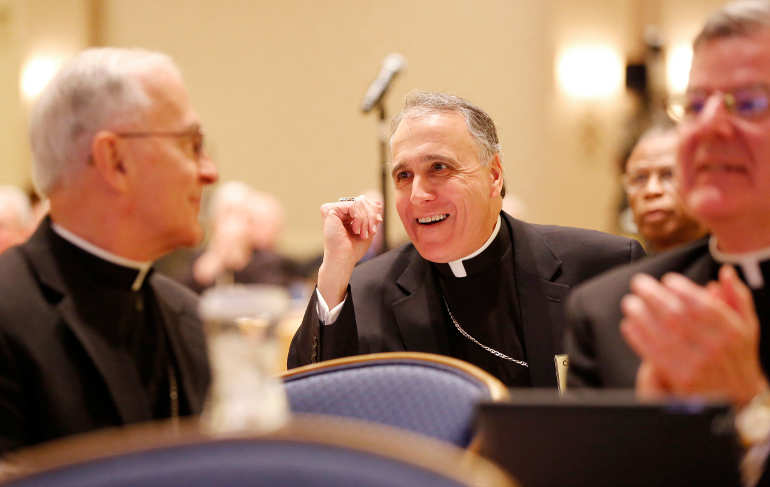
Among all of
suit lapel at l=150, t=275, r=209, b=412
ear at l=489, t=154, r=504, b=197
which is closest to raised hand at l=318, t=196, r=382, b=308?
ear at l=489, t=154, r=504, b=197

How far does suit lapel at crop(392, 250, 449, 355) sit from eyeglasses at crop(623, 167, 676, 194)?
108 cm

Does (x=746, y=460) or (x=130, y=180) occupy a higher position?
(x=130, y=180)

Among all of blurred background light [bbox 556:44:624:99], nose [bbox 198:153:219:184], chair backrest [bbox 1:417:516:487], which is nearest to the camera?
chair backrest [bbox 1:417:516:487]

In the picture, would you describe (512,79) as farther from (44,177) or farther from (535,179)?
(44,177)

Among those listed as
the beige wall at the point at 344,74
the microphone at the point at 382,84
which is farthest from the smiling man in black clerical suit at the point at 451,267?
the beige wall at the point at 344,74

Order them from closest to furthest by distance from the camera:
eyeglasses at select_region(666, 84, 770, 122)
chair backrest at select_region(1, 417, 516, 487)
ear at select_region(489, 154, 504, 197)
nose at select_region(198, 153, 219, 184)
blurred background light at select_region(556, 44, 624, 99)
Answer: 1. chair backrest at select_region(1, 417, 516, 487)
2. eyeglasses at select_region(666, 84, 770, 122)
3. nose at select_region(198, 153, 219, 184)
4. ear at select_region(489, 154, 504, 197)
5. blurred background light at select_region(556, 44, 624, 99)

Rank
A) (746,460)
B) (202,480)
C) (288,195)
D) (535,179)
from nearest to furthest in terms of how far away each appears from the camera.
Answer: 1. (202,480)
2. (746,460)
3. (535,179)
4. (288,195)

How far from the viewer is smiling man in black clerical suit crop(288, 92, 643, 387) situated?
3.03m

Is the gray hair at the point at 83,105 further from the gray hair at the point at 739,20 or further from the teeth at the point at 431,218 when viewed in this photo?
the teeth at the point at 431,218

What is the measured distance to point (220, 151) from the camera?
10320mm

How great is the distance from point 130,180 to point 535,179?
7952 mm

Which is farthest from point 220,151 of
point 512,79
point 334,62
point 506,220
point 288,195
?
point 506,220

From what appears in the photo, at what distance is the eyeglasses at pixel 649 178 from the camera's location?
362 cm

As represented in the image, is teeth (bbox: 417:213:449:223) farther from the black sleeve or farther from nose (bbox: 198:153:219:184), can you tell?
nose (bbox: 198:153:219:184)
